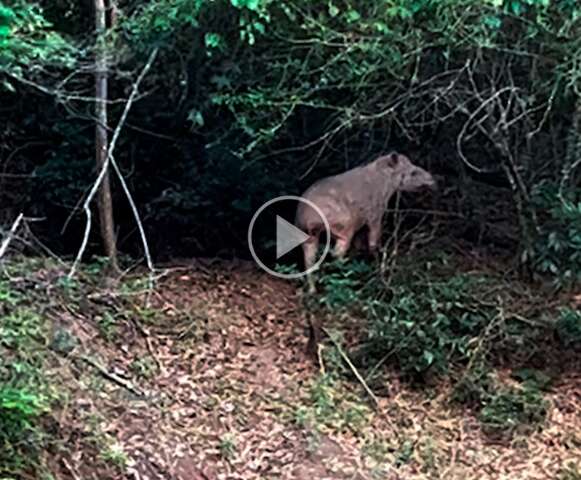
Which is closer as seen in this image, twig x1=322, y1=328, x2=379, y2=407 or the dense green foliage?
twig x1=322, y1=328, x2=379, y2=407

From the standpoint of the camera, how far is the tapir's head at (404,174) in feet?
16.7

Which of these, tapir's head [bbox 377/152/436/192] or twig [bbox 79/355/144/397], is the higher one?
tapir's head [bbox 377/152/436/192]

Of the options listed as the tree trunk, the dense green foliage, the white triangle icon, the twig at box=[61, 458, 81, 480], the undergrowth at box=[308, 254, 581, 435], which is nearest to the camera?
the twig at box=[61, 458, 81, 480]

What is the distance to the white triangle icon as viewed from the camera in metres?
5.00

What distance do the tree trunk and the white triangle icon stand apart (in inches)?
38.4

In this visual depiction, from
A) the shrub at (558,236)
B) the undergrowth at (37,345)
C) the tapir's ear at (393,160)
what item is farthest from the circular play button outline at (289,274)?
the shrub at (558,236)

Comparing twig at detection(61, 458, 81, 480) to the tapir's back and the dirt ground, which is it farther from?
the tapir's back

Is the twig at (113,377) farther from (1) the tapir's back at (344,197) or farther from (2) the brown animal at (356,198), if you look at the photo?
(1) the tapir's back at (344,197)

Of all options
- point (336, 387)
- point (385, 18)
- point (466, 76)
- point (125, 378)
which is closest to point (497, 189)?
point (466, 76)

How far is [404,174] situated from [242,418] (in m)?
1.85

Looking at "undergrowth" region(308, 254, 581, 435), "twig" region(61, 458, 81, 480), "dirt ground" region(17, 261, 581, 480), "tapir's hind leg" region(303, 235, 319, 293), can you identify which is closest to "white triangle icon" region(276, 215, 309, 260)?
"tapir's hind leg" region(303, 235, 319, 293)

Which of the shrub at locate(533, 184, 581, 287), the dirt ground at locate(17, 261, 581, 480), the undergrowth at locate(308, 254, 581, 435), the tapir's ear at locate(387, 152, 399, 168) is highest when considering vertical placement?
the tapir's ear at locate(387, 152, 399, 168)

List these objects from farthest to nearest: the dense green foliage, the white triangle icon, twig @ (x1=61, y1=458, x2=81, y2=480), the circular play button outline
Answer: the white triangle icon
the circular play button outline
the dense green foliage
twig @ (x1=61, y1=458, x2=81, y2=480)

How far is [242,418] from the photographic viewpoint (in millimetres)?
4016
